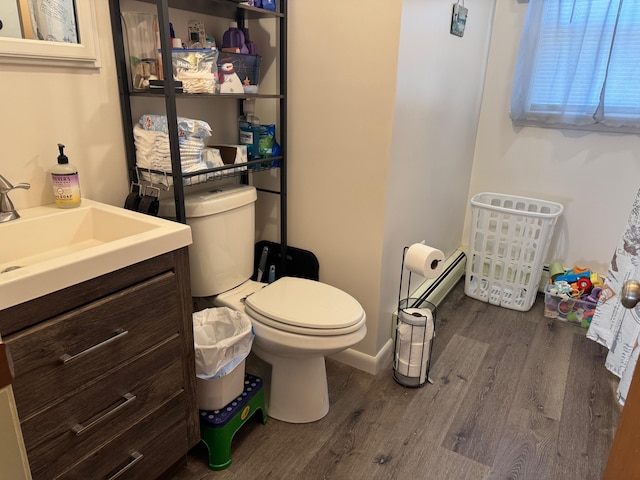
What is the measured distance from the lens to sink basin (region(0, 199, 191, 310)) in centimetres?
93

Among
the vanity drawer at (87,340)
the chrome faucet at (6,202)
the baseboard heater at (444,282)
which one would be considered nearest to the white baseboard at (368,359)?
the baseboard heater at (444,282)

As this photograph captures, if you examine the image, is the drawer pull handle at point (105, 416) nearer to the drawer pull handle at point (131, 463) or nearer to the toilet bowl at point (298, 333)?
the drawer pull handle at point (131, 463)

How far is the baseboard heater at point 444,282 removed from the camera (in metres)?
2.41

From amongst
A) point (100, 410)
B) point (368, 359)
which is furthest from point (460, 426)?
point (100, 410)

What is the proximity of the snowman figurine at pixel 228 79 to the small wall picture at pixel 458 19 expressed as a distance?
1079 mm

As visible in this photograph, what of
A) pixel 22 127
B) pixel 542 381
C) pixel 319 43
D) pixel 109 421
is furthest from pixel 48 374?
pixel 542 381

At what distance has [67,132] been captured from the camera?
1439 mm

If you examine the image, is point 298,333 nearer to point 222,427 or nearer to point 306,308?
point 306,308

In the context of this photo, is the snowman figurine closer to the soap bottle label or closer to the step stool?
the soap bottle label

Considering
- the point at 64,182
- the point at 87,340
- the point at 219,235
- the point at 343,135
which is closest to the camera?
the point at 87,340

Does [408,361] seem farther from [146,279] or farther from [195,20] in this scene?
[195,20]

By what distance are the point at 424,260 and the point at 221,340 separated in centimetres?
86

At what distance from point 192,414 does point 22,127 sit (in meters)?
1.00

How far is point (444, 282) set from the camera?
105 inches
